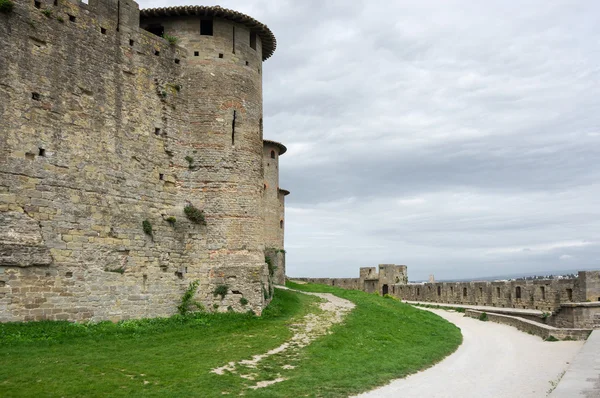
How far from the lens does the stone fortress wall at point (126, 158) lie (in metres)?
16.3

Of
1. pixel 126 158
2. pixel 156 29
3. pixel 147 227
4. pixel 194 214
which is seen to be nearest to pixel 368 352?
pixel 194 214

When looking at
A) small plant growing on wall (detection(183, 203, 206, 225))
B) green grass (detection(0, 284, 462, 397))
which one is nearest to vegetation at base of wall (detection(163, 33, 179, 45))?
small plant growing on wall (detection(183, 203, 206, 225))

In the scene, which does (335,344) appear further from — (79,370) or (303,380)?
(79,370)

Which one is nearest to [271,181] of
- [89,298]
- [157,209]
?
[157,209]

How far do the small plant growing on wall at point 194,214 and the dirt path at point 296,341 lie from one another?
18.8 feet

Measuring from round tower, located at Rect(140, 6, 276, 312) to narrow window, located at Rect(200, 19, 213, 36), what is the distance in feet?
0.14

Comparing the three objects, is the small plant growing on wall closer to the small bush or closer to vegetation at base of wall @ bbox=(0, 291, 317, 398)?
the small bush

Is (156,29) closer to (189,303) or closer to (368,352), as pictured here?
(189,303)

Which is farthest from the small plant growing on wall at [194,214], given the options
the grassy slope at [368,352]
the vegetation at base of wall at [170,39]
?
the grassy slope at [368,352]

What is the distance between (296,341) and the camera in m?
17.4

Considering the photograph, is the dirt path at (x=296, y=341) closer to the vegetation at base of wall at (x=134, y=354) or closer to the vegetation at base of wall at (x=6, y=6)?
the vegetation at base of wall at (x=134, y=354)

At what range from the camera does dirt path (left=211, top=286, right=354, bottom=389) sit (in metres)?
13.2

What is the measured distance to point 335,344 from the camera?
1725 cm

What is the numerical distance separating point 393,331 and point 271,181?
855 inches
